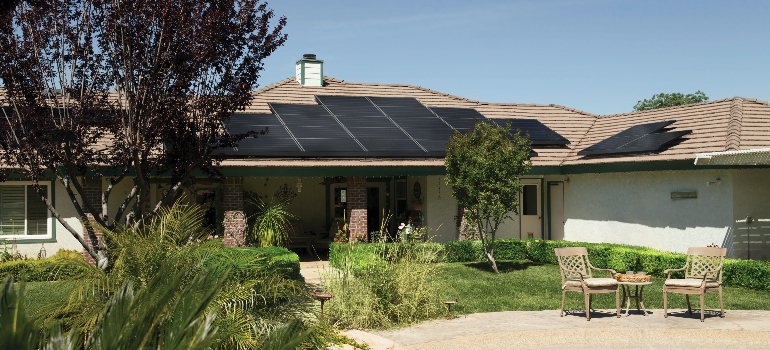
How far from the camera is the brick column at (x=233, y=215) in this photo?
66.2 ft

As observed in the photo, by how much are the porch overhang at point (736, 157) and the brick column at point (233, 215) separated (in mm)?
11062

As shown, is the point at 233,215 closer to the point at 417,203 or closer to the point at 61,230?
the point at 61,230

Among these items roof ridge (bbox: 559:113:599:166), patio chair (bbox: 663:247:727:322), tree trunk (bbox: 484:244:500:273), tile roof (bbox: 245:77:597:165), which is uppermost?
tile roof (bbox: 245:77:597:165)

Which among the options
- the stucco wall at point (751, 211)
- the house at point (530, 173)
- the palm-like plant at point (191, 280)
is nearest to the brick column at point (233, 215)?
the house at point (530, 173)

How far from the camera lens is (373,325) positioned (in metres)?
11.8

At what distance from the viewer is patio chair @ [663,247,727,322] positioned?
12352 mm

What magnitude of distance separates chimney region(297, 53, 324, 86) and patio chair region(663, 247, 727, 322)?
51.9 feet

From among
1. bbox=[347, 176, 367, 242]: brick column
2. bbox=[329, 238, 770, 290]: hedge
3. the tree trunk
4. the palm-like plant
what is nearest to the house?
bbox=[347, 176, 367, 242]: brick column

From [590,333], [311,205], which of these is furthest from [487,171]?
[311,205]

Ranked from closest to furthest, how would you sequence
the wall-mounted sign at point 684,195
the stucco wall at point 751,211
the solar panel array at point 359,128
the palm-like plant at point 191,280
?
the palm-like plant at point 191,280 → the stucco wall at point 751,211 → the wall-mounted sign at point 684,195 → the solar panel array at point 359,128

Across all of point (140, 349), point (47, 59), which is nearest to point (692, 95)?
point (47, 59)

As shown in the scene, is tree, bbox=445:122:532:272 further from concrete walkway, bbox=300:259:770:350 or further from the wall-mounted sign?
concrete walkway, bbox=300:259:770:350

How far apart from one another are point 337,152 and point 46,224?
24.8 ft

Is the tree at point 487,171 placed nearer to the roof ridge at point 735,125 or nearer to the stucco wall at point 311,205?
the roof ridge at point 735,125
